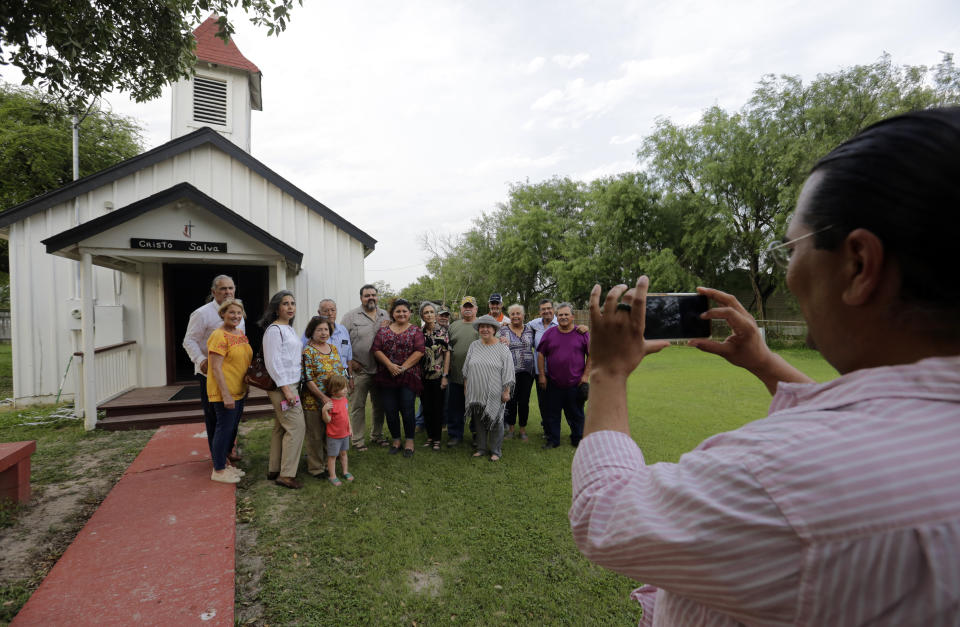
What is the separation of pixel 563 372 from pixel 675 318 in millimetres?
4624

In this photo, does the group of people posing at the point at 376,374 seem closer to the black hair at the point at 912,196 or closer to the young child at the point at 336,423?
the young child at the point at 336,423

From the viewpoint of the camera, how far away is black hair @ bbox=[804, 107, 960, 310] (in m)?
0.58

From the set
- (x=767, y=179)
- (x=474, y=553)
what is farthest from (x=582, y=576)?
(x=767, y=179)

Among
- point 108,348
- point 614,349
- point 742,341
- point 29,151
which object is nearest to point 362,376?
point 108,348

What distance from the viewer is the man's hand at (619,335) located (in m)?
0.96

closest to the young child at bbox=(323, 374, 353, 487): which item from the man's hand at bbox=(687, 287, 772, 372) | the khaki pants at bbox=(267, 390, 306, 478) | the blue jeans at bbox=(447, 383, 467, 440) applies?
the khaki pants at bbox=(267, 390, 306, 478)

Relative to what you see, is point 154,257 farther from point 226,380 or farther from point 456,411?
point 456,411

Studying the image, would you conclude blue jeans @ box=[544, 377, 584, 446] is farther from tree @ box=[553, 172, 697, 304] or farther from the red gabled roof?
tree @ box=[553, 172, 697, 304]

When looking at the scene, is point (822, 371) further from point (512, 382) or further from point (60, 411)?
point (60, 411)

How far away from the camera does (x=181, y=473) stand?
4.92m

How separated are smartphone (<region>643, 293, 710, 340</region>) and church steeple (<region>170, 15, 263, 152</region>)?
12.8m

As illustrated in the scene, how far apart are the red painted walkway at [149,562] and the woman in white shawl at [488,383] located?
2797 millimetres

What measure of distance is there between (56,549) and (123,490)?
0.94 meters

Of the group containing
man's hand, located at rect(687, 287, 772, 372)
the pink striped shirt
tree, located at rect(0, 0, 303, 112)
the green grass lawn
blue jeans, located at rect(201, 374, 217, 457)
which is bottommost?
the green grass lawn
